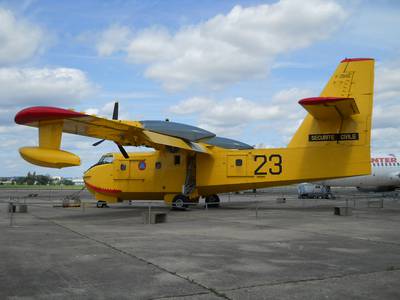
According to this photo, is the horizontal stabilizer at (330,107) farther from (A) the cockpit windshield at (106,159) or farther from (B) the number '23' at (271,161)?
(A) the cockpit windshield at (106,159)

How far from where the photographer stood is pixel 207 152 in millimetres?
22406

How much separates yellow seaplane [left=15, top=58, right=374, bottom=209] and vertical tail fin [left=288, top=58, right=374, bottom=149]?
0.04 metres

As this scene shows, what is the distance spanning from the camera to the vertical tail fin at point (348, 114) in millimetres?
19609

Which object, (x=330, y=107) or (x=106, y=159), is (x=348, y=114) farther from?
(x=106, y=159)

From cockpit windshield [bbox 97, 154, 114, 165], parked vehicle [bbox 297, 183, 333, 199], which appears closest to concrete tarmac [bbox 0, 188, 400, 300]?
cockpit windshield [bbox 97, 154, 114, 165]

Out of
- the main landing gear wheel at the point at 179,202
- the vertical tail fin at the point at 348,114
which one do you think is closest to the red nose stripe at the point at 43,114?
the main landing gear wheel at the point at 179,202

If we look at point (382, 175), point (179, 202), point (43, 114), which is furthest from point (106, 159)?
point (382, 175)

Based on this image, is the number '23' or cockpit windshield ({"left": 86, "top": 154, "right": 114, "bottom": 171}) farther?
cockpit windshield ({"left": 86, "top": 154, "right": 114, "bottom": 171})

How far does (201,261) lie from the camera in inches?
331

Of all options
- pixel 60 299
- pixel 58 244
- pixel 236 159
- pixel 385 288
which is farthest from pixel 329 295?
pixel 236 159

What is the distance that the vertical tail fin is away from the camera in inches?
772

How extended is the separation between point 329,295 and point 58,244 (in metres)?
7.28

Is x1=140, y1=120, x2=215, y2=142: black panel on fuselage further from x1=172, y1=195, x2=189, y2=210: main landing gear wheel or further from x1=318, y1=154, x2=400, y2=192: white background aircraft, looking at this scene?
x1=318, y1=154, x2=400, y2=192: white background aircraft

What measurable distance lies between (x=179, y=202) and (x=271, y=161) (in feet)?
17.7
